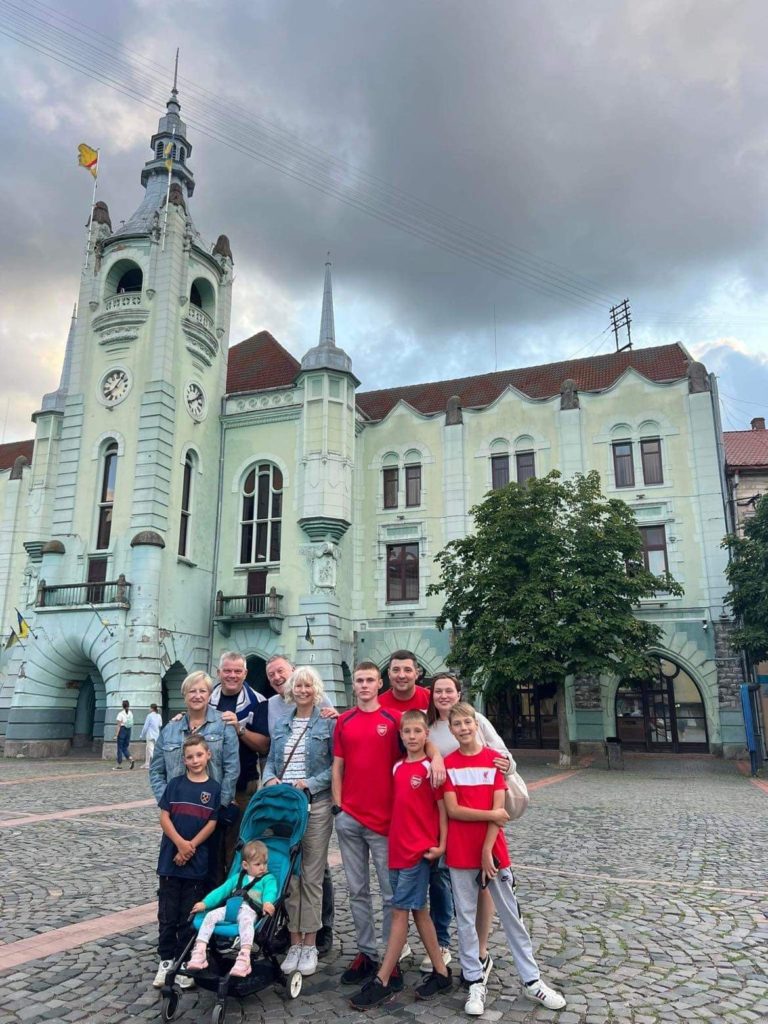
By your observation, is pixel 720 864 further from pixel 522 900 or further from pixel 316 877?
pixel 316 877

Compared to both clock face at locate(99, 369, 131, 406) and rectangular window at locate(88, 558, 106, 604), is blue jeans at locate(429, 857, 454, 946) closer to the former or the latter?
rectangular window at locate(88, 558, 106, 604)

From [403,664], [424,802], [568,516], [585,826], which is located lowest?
[585,826]

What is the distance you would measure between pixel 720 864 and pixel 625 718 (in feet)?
63.3

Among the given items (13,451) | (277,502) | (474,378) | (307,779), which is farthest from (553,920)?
(13,451)

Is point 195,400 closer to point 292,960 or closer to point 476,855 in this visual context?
point 292,960

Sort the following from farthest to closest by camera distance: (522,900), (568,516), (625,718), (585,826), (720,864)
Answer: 1. (625,718)
2. (568,516)
3. (585,826)
4. (720,864)
5. (522,900)

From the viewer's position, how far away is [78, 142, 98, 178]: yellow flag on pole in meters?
30.4

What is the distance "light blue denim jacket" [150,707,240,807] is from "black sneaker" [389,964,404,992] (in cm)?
157

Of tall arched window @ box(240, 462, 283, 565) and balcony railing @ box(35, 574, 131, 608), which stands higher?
tall arched window @ box(240, 462, 283, 565)

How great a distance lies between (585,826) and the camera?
1074 centimetres

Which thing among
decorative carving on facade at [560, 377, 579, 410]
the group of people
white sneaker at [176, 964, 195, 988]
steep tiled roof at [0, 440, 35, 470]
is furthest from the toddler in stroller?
steep tiled roof at [0, 440, 35, 470]

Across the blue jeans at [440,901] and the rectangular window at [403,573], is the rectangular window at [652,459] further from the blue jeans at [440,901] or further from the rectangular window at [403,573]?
the blue jeans at [440,901]

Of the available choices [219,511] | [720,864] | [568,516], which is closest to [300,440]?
[219,511]

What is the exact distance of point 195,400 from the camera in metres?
28.6
